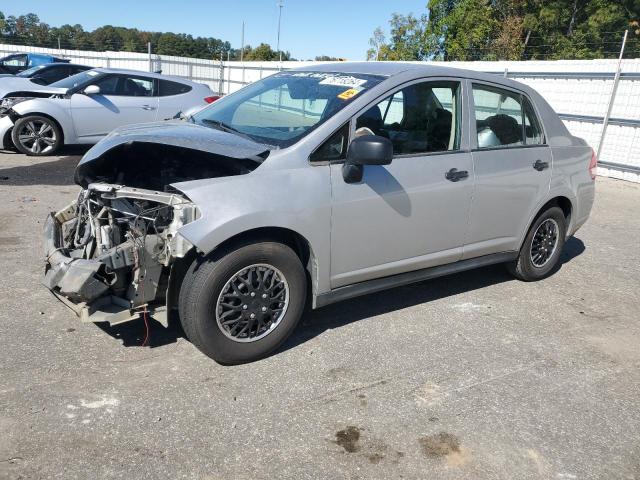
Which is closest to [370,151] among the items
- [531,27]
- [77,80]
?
[77,80]

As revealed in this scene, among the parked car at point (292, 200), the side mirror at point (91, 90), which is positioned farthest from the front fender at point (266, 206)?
the side mirror at point (91, 90)

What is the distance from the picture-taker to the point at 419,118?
13.8 ft

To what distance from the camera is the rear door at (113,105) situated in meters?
10.3

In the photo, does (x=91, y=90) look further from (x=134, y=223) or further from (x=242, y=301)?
(x=242, y=301)

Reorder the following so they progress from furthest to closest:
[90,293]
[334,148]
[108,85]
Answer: [108,85], [334,148], [90,293]

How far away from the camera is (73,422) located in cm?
296

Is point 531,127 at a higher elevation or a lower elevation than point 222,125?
higher

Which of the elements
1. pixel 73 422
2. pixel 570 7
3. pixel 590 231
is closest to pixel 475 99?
pixel 73 422

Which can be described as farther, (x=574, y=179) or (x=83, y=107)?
(x=83, y=107)

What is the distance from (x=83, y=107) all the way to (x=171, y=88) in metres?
1.69

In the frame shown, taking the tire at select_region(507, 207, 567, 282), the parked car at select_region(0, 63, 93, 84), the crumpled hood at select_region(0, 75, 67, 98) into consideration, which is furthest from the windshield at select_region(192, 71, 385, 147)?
the parked car at select_region(0, 63, 93, 84)

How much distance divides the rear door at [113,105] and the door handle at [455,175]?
7.79 m

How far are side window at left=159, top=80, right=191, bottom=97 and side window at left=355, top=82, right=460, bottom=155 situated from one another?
7841 mm

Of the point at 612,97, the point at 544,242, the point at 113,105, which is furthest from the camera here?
the point at 612,97
